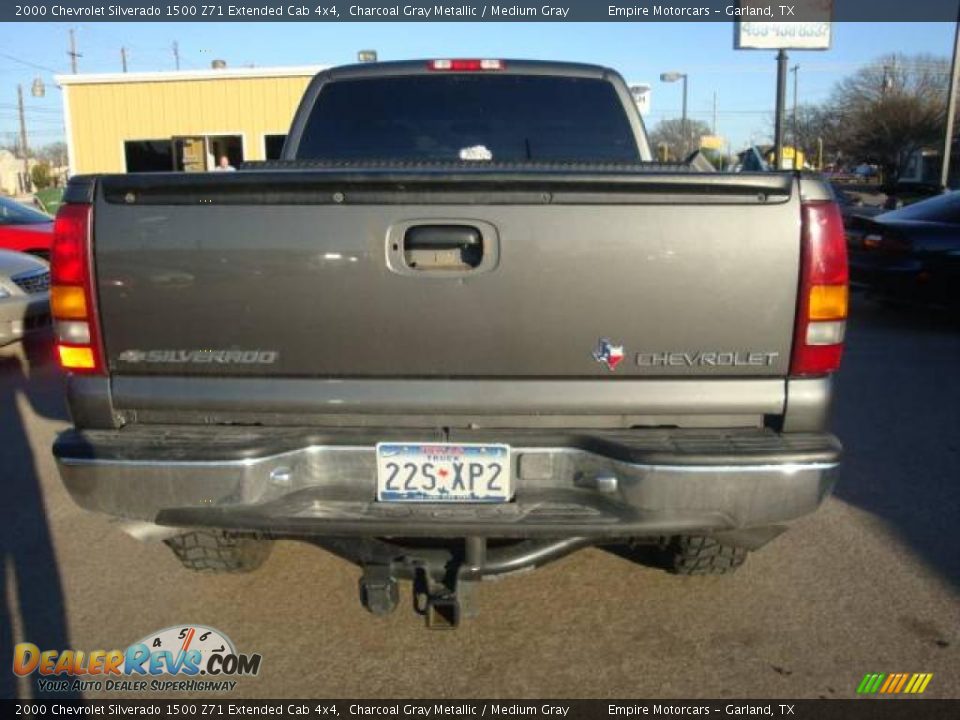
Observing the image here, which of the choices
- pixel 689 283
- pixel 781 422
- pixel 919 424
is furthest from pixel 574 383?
pixel 919 424

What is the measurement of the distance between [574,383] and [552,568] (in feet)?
4.42

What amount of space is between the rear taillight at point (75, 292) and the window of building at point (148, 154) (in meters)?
25.6

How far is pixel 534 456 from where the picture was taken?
254 cm

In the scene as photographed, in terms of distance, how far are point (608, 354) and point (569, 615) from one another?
121cm

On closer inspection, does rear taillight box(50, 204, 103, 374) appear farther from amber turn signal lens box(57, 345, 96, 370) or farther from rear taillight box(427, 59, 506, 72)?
rear taillight box(427, 59, 506, 72)

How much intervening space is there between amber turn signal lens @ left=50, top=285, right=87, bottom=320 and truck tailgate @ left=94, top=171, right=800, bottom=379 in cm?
9

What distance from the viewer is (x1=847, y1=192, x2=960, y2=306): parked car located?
8727 mm

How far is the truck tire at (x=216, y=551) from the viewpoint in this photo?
325 cm

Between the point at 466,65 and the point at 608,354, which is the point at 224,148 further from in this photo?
the point at 608,354

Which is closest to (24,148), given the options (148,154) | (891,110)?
(148,154)

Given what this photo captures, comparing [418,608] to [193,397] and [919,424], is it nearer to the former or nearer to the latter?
[193,397]

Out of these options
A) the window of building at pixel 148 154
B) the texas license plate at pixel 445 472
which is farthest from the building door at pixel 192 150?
the texas license plate at pixel 445 472

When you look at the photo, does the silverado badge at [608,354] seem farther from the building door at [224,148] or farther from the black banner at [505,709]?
the building door at [224,148]

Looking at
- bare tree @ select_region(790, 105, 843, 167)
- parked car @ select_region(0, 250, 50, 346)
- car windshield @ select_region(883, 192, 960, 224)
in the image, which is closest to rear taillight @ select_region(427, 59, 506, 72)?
parked car @ select_region(0, 250, 50, 346)
